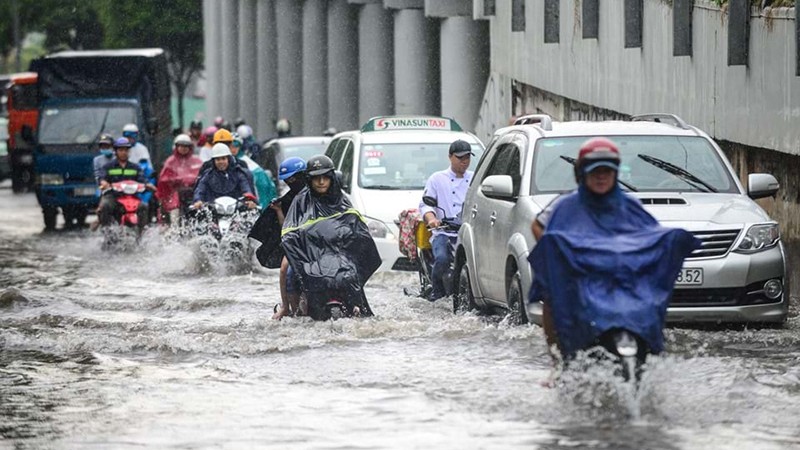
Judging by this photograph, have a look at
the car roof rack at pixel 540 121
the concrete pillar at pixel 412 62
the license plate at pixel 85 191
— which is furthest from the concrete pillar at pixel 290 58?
the car roof rack at pixel 540 121

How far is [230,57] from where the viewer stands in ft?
234

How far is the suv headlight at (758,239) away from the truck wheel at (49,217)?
2130 cm

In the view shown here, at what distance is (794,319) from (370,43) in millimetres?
33187

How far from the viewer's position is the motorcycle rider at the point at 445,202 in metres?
15.2

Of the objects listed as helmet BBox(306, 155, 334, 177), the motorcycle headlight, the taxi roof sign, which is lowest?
the motorcycle headlight

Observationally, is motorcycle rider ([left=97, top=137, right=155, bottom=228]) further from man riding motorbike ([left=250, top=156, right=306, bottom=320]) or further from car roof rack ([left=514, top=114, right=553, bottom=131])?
car roof rack ([left=514, top=114, right=553, bottom=131])

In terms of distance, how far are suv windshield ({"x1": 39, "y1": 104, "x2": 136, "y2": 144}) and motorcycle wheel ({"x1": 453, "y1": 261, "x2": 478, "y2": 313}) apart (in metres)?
17.7

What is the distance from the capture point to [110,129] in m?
31.4

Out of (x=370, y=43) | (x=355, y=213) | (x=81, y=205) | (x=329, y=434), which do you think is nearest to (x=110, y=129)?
(x=81, y=205)

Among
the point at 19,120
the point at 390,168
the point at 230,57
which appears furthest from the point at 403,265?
the point at 230,57

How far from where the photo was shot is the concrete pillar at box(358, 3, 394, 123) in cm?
4569

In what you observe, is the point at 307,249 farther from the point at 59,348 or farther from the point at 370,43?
the point at 370,43

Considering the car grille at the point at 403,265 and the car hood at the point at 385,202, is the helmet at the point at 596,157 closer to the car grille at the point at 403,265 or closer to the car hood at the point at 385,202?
the car hood at the point at 385,202

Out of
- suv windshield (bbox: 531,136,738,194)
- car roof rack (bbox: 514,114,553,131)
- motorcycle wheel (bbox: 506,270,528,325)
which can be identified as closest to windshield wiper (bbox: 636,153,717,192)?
suv windshield (bbox: 531,136,738,194)
